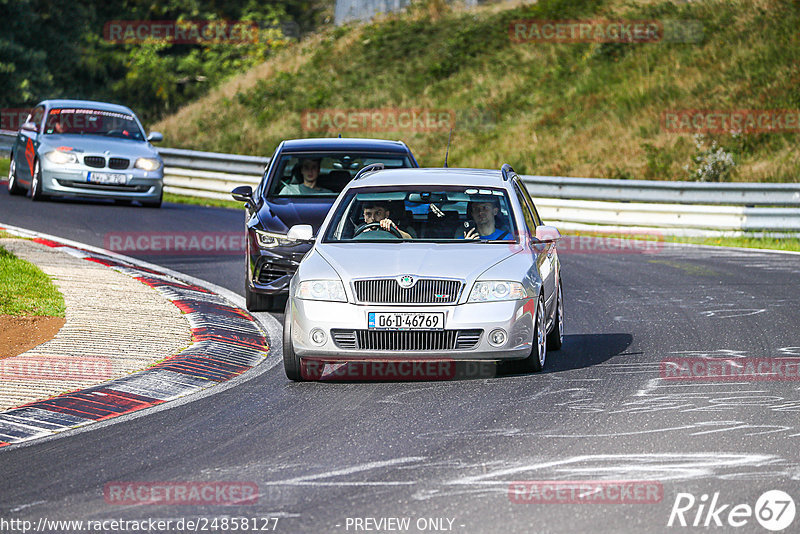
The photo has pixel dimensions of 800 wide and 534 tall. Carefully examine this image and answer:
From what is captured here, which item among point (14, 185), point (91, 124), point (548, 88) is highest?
point (548, 88)

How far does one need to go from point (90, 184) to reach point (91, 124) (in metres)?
1.80

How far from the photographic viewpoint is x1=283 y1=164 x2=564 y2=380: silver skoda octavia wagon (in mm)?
9250

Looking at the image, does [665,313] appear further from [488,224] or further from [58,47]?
[58,47]

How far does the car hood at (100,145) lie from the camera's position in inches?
885

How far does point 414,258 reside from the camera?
9.62m

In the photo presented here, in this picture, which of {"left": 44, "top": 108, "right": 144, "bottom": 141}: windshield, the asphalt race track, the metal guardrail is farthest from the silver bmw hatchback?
the asphalt race track

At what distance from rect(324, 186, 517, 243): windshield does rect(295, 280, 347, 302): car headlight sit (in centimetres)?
82

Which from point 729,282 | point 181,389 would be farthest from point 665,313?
point 181,389

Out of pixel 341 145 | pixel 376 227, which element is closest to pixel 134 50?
pixel 341 145

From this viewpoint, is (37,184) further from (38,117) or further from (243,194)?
(243,194)

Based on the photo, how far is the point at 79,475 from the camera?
22.5 feet

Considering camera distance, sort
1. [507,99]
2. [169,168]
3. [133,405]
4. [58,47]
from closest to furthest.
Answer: [133,405], [169,168], [507,99], [58,47]

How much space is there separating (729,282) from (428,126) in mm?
20620

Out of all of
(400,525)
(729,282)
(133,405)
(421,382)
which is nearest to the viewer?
(400,525)
